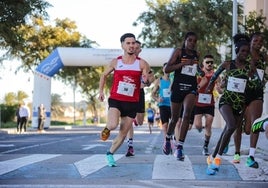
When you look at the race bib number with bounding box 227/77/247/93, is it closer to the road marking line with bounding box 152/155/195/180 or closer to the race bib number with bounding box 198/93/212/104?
the road marking line with bounding box 152/155/195/180

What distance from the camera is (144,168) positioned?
26.3 feet

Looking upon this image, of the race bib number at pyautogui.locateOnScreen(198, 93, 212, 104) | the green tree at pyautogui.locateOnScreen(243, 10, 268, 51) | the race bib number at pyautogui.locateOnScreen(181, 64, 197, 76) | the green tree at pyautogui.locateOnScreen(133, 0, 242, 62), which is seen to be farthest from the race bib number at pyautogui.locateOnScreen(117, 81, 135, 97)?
the green tree at pyautogui.locateOnScreen(133, 0, 242, 62)

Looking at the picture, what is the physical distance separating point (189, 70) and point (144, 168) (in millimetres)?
1833

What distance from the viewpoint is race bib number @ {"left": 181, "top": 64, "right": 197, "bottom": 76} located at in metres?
8.76

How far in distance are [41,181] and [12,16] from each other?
1515 centimetres

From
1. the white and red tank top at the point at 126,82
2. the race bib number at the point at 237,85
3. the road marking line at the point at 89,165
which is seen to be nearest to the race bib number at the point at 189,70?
the white and red tank top at the point at 126,82

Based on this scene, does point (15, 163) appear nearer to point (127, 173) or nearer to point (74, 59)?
point (127, 173)

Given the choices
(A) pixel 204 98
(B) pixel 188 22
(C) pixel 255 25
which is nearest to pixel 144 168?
(A) pixel 204 98

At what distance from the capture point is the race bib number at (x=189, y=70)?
8.76 meters

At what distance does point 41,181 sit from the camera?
6832 millimetres

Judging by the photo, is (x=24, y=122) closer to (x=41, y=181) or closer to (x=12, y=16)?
(x=12, y=16)

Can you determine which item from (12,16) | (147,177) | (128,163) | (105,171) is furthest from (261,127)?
(12,16)

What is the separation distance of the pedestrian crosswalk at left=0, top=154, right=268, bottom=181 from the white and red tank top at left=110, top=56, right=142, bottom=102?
3.51 ft

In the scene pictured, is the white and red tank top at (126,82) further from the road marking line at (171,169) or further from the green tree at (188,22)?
the green tree at (188,22)
